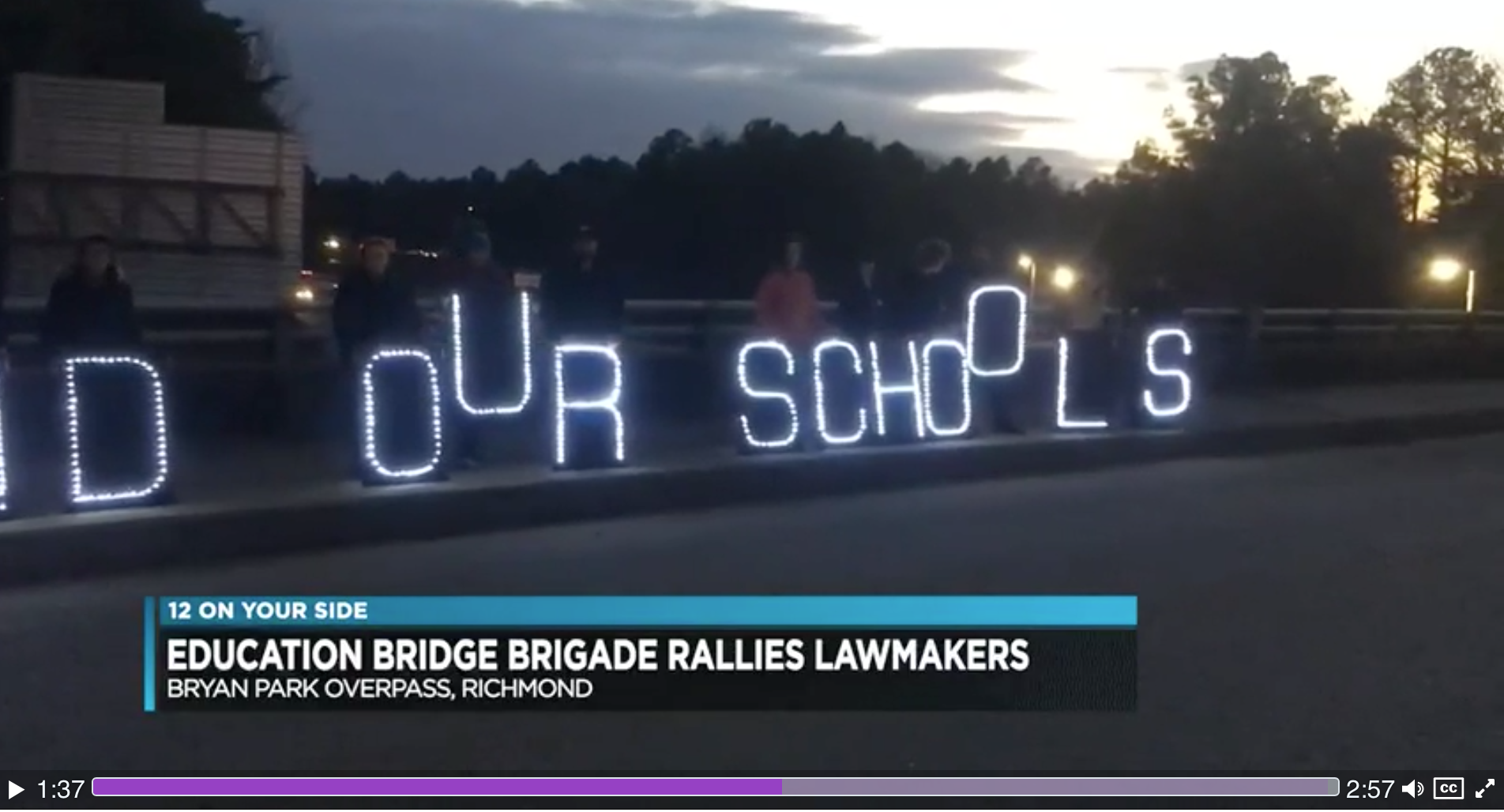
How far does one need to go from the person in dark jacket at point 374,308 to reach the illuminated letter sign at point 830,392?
314 centimetres

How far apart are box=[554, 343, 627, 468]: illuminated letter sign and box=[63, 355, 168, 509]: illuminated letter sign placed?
9.98 feet

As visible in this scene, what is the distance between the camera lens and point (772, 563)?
1216 centimetres

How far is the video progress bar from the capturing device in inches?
281

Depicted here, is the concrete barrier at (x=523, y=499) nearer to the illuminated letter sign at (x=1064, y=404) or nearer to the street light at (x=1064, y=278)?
the illuminated letter sign at (x=1064, y=404)

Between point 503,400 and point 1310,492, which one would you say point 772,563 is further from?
point 1310,492

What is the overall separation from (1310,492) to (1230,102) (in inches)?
2483

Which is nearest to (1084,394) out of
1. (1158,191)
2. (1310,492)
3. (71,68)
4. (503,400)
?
(1310,492)

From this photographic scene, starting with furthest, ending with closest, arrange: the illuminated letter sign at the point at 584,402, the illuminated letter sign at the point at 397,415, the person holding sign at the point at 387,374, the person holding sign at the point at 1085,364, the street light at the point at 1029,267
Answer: the street light at the point at 1029,267 → the person holding sign at the point at 1085,364 → the illuminated letter sign at the point at 584,402 → the person holding sign at the point at 387,374 → the illuminated letter sign at the point at 397,415

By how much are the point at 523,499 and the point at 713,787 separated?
23.1 ft

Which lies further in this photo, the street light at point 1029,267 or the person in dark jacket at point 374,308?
the street light at point 1029,267

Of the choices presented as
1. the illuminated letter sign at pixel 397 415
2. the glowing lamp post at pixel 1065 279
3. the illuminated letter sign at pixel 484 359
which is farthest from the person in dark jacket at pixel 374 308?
A: the glowing lamp post at pixel 1065 279

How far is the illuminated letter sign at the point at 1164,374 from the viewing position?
2002 cm
